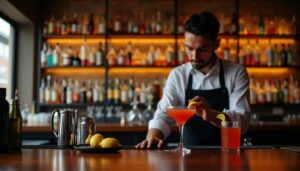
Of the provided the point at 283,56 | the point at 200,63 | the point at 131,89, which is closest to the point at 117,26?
the point at 131,89

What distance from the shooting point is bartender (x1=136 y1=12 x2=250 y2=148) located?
238cm

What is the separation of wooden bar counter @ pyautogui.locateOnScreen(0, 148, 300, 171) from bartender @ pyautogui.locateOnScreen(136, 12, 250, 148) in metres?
0.55

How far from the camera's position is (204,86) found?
2684 millimetres

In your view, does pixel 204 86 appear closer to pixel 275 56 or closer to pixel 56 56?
pixel 275 56

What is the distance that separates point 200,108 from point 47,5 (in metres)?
3.92

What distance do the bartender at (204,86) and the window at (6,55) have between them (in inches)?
111

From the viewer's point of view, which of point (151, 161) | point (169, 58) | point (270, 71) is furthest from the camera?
point (270, 71)

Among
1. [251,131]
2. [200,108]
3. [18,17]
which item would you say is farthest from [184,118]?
[18,17]

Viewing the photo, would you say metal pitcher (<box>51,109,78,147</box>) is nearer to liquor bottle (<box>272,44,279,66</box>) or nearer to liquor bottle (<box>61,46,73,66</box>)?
liquor bottle (<box>61,46,73,66</box>)

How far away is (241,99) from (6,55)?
11.1 ft

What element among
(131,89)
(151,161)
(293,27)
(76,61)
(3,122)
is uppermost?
(293,27)

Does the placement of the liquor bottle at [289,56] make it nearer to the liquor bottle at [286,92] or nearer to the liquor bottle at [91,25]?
the liquor bottle at [286,92]

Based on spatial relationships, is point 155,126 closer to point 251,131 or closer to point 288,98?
point 251,131

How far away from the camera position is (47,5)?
17.9 feet
